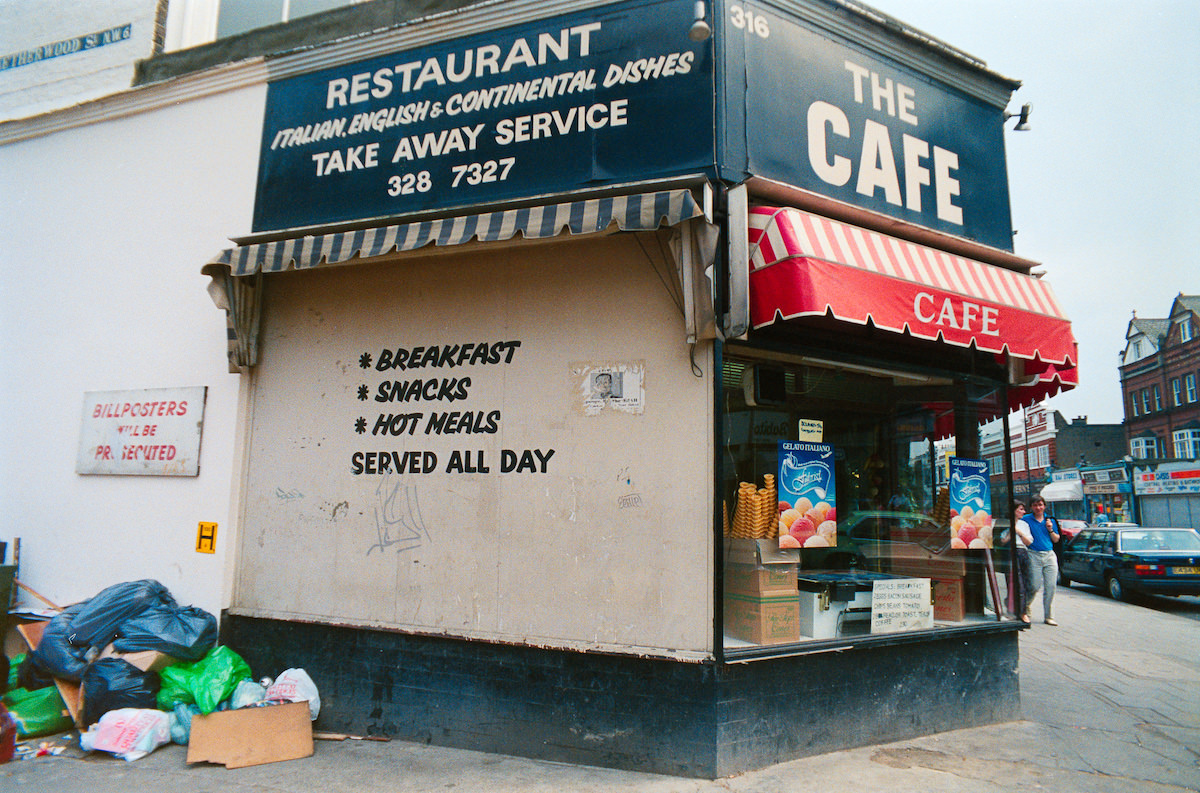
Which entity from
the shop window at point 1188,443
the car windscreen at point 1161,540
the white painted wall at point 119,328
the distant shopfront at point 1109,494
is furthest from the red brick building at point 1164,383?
the white painted wall at point 119,328

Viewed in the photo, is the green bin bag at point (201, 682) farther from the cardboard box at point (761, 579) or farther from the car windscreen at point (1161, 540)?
the car windscreen at point (1161, 540)

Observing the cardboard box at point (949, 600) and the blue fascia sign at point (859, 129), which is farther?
the cardboard box at point (949, 600)

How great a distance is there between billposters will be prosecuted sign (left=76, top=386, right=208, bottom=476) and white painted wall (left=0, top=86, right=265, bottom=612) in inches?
3.6

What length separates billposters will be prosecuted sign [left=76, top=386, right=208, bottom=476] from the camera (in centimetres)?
617

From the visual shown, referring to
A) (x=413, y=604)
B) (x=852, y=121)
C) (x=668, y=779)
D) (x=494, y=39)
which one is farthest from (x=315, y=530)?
(x=852, y=121)

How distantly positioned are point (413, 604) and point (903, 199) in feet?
16.7

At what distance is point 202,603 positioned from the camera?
5879 mm

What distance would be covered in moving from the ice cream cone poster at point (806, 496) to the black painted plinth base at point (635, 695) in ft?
2.76

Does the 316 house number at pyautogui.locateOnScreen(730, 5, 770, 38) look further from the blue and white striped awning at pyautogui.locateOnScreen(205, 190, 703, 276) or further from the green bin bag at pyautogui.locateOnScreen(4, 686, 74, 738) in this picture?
the green bin bag at pyautogui.locateOnScreen(4, 686, 74, 738)

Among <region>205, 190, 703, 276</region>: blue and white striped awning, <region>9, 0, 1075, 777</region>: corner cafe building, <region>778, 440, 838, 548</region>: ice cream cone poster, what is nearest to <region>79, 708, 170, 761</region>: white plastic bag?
<region>9, 0, 1075, 777</region>: corner cafe building

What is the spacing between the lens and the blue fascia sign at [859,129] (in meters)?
5.04

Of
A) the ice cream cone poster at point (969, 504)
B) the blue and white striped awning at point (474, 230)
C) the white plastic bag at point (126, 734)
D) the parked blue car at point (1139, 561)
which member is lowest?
the white plastic bag at point (126, 734)

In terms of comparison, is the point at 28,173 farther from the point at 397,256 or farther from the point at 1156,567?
the point at 1156,567

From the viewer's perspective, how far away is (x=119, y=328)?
6.71 meters
